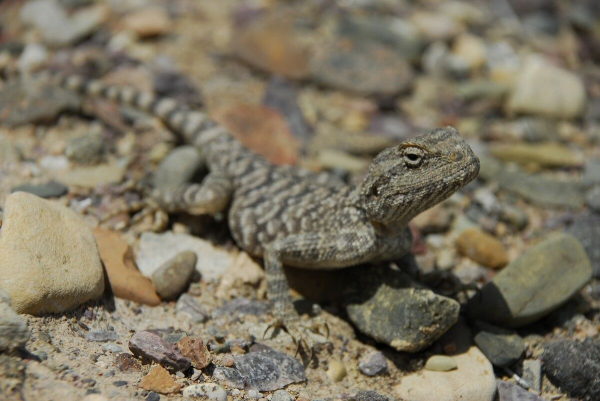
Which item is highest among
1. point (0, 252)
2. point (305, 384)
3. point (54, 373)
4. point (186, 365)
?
point (0, 252)

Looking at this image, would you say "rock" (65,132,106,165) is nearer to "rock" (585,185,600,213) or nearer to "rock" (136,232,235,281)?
"rock" (136,232,235,281)

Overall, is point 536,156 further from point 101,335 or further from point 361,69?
point 101,335

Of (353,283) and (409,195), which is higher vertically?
(409,195)

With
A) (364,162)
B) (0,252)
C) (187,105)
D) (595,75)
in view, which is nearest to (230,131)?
A: (187,105)

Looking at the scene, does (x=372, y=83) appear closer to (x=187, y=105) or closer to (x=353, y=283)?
(x=187, y=105)

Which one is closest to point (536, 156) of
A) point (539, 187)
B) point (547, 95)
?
point (539, 187)

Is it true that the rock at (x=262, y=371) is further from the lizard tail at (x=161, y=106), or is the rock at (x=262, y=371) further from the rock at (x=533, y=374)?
the lizard tail at (x=161, y=106)
